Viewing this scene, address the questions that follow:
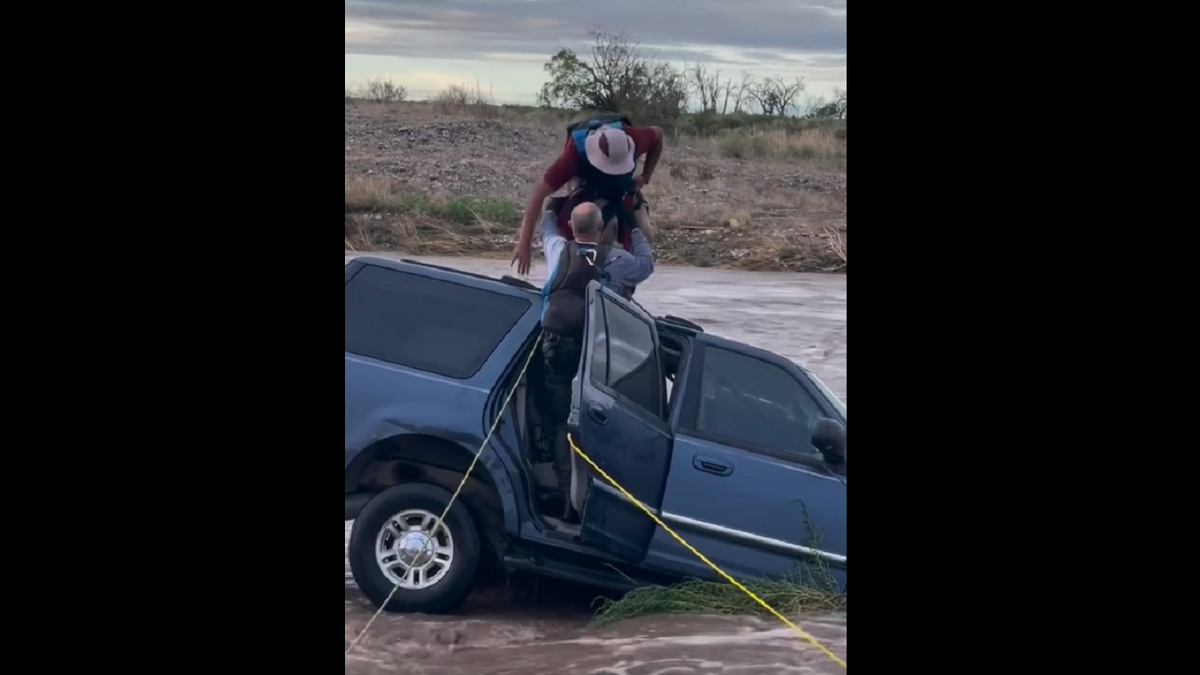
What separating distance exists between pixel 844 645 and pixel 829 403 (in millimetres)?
1011

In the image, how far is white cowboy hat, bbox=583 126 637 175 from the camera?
5.17 metres

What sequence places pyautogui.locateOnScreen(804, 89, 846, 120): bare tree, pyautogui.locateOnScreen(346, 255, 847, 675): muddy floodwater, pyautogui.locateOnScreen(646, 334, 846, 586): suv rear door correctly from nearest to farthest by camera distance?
pyautogui.locateOnScreen(346, 255, 847, 675): muddy floodwater, pyautogui.locateOnScreen(646, 334, 846, 586): suv rear door, pyautogui.locateOnScreen(804, 89, 846, 120): bare tree

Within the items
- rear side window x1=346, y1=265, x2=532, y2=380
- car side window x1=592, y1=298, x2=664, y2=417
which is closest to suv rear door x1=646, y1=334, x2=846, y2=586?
car side window x1=592, y1=298, x2=664, y2=417

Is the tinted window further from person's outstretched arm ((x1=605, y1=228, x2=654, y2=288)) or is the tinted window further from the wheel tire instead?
the wheel tire

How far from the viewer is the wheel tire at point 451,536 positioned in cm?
492

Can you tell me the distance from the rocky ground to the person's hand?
4cm

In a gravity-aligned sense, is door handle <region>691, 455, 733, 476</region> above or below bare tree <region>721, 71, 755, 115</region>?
below

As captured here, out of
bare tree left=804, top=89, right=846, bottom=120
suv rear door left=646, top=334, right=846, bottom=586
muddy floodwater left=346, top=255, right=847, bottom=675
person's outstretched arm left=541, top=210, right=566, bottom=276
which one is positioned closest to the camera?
muddy floodwater left=346, top=255, right=847, bottom=675

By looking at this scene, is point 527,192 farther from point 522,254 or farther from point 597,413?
point 597,413

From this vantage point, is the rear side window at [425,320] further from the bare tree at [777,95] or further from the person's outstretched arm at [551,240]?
the bare tree at [777,95]

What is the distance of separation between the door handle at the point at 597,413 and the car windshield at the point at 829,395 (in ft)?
2.97

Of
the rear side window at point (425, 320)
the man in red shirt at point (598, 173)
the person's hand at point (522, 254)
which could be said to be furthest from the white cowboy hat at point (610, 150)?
the rear side window at point (425, 320)

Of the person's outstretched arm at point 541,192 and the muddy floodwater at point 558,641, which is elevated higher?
the person's outstretched arm at point 541,192

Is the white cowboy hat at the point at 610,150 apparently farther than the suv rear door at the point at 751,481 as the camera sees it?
Yes
